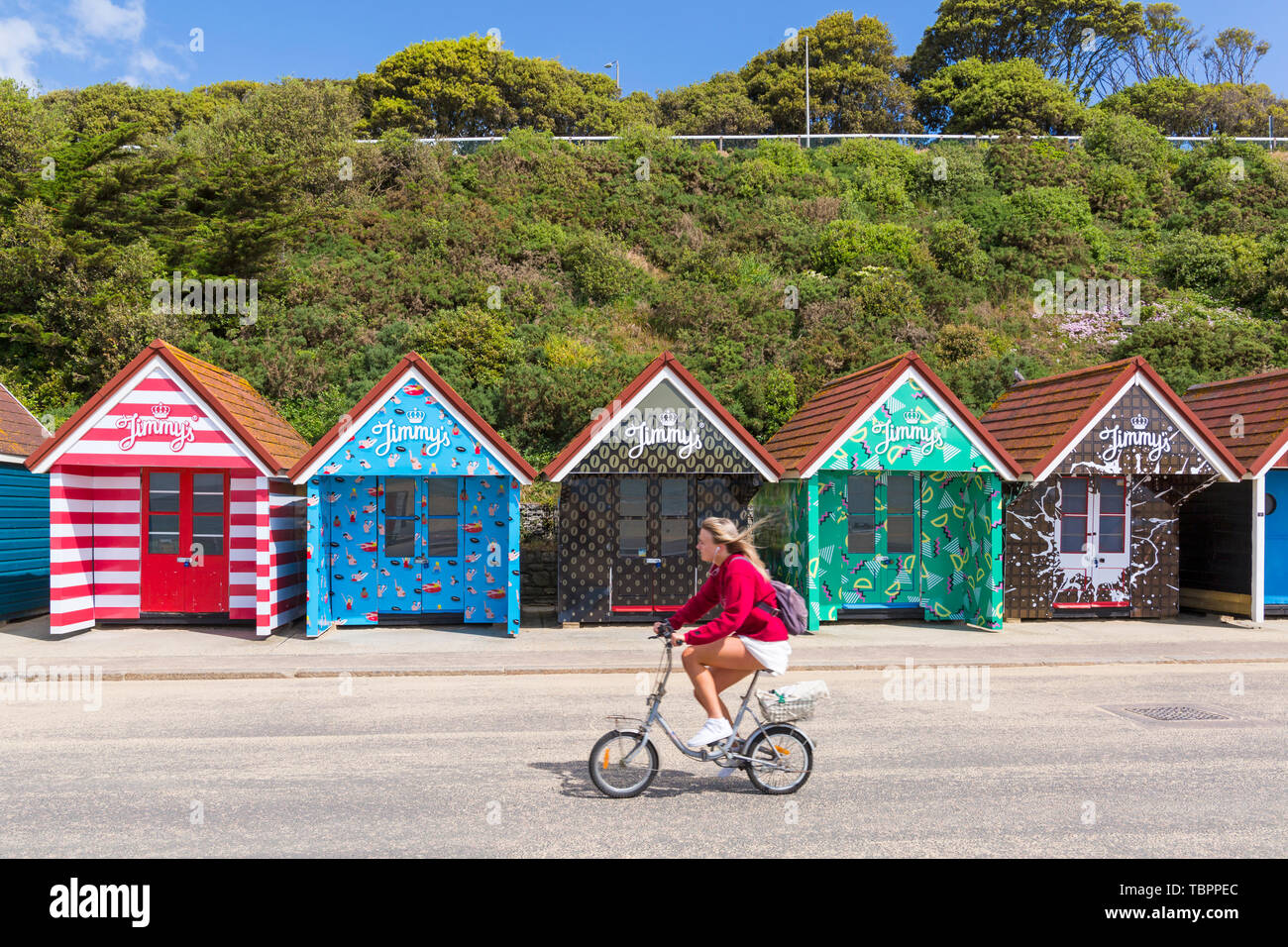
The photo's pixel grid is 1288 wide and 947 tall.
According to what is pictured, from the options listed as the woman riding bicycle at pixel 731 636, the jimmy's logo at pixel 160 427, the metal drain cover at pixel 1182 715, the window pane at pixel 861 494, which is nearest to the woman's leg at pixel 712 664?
the woman riding bicycle at pixel 731 636

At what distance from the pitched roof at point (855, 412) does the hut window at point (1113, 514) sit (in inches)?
100

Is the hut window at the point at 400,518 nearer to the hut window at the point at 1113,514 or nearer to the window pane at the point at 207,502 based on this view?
the window pane at the point at 207,502

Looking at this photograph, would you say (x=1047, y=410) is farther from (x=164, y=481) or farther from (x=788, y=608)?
(x=164, y=481)

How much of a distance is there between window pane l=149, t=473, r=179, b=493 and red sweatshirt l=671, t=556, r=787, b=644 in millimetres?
11840

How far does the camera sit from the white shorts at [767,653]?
660cm

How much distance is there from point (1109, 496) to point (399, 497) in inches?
499

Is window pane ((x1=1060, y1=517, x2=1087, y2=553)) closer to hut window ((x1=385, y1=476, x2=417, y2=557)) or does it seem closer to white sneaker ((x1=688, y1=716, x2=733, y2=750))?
hut window ((x1=385, y1=476, x2=417, y2=557))

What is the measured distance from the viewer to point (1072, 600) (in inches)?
672

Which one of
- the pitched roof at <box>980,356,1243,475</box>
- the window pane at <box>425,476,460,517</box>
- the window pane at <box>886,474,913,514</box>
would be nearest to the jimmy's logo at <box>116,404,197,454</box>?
the window pane at <box>425,476,460,517</box>

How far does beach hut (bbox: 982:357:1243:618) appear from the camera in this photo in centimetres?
1648

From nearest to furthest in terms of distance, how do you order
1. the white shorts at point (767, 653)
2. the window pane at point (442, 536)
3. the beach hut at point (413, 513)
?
the white shorts at point (767, 653) → the beach hut at point (413, 513) → the window pane at point (442, 536)

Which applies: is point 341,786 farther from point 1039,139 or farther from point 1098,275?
point 1039,139

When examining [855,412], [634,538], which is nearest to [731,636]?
[634,538]

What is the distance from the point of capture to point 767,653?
6609mm
